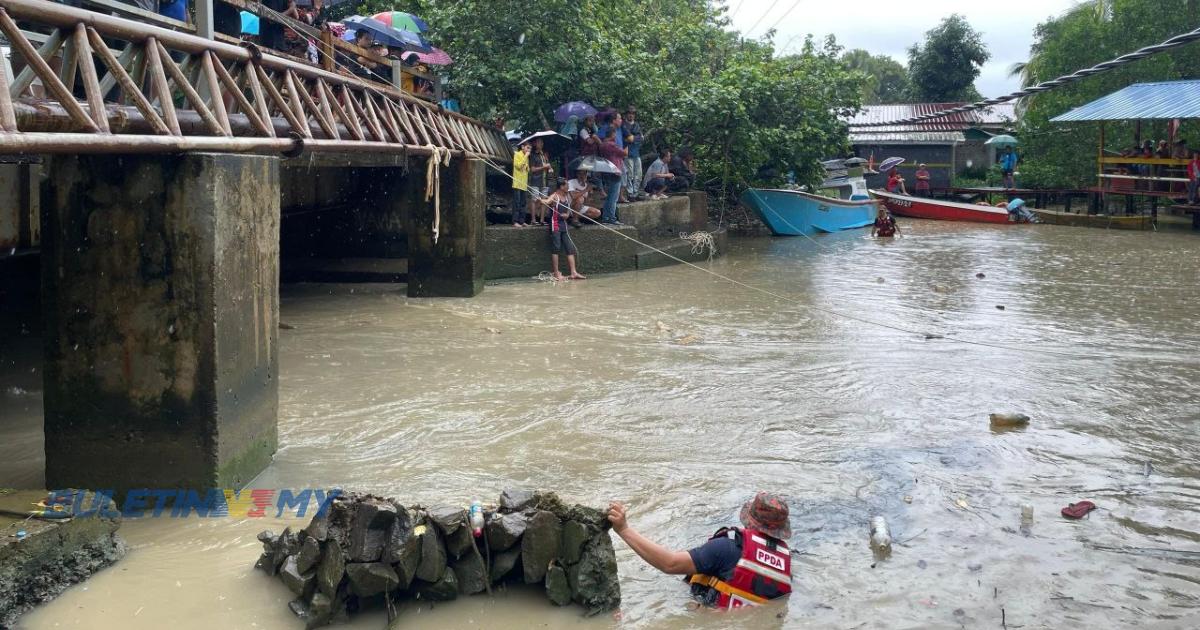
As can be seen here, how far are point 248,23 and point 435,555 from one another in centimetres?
918

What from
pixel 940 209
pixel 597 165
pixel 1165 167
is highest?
pixel 1165 167

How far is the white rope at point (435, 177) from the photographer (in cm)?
1304

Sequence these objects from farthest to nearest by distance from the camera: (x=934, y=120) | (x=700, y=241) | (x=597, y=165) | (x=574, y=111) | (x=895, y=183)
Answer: (x=934, y=120)
(x=895, y=183)
(x=700, y=241)
(x=574, y=111)
(x=597, y=165)

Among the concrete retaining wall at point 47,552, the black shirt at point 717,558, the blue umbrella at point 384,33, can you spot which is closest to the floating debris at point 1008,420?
the black shirt at point 717,558

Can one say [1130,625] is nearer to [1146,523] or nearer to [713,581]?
[1146,523]

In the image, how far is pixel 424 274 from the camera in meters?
14.8

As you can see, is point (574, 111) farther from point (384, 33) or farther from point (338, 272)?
point (338, 272)

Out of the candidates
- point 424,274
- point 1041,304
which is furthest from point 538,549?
point 1041,304

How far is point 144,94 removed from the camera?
23.2 ft

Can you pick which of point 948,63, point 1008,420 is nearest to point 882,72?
point 948,63

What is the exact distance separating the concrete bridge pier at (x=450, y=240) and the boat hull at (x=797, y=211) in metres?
10.4

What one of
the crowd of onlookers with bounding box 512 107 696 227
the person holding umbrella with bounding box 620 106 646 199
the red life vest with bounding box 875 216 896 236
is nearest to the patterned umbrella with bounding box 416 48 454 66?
the crowd of onlookers with bounding box 512 107 696 227

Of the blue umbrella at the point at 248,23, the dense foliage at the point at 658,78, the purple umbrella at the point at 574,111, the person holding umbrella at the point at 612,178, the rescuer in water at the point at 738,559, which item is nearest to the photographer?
the rescuer in water at the point at 738,559

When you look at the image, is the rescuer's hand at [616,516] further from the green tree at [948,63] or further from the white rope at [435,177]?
the green tree at [948,63]
